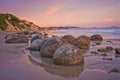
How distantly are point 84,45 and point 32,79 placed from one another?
975cm

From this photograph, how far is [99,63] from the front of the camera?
8969 mm

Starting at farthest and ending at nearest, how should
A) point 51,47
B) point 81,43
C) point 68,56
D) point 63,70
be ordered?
point 81,43 → point 51,47 → point 68,56 → point 63,70

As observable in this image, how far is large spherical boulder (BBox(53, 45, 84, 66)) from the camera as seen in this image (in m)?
8.66

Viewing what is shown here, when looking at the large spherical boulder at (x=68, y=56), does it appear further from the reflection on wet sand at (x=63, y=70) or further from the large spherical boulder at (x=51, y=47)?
the large spherical boulder at (x=51, y=47)

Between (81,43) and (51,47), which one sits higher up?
(51,47)

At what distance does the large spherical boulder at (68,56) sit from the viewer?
28.4ft

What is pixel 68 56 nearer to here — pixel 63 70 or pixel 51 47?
pixel 63 70

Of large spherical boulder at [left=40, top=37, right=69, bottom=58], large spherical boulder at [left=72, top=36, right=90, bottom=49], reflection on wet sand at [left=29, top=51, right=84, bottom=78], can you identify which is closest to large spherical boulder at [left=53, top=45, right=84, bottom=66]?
reflection on wet sand at [left=29, top=51, right=84, bottom=78]

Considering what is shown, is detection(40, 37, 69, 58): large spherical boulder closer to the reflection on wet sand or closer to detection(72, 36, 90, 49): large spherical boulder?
the reflection on wet sand

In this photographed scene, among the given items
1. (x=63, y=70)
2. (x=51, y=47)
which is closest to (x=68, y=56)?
(x=63, y=70)

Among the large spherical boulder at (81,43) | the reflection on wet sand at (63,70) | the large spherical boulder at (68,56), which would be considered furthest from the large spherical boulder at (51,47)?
Answer: the large spherical boulder at (81,43)

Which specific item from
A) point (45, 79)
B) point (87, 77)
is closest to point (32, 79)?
point (45, 79)

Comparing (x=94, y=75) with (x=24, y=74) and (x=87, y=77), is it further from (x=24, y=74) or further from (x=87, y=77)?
(x=24, y=74)

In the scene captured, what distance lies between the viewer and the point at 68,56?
8.69 metres
